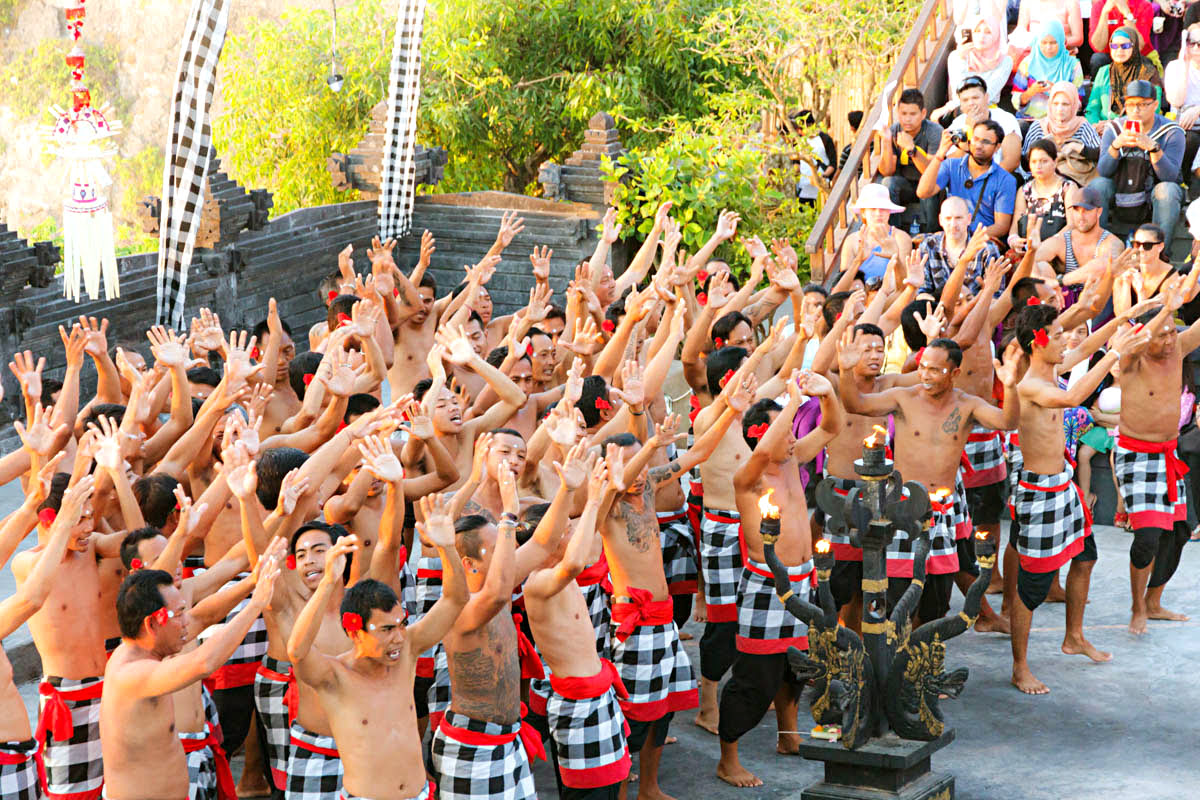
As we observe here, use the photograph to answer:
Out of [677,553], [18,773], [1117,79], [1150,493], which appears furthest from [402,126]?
[18,773]

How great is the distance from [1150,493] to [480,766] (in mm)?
4758

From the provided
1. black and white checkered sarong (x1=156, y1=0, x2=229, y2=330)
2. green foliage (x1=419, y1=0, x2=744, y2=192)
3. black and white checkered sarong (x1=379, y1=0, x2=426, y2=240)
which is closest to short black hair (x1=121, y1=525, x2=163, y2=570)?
black and white checkered sarong (x1=156, y1=0, x2=229, y2=330)

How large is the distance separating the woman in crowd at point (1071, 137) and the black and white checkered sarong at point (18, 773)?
8.81m

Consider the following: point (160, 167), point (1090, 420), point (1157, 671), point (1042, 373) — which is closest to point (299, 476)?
point (1042, 373)

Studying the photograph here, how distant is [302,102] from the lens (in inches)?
Result: 768

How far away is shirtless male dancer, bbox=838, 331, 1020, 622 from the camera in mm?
8188

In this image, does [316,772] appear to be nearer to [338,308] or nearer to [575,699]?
[575,699]

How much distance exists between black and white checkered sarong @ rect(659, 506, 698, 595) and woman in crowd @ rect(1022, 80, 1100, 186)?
214 inches

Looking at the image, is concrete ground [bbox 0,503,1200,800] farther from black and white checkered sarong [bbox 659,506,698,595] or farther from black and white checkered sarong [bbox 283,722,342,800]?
black and white checkered sarong [bbox 283,722,342,800]

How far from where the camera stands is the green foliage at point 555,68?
18.5 metres

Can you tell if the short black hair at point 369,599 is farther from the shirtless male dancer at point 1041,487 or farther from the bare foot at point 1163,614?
Answer: the bare foot at point 1163,614

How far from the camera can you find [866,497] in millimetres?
6086

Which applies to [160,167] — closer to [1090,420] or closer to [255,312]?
[255,312]

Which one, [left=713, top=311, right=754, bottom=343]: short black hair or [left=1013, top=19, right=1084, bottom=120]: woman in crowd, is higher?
[left=1013, top=19, right=1084, bottom=120]: woman in crowd
